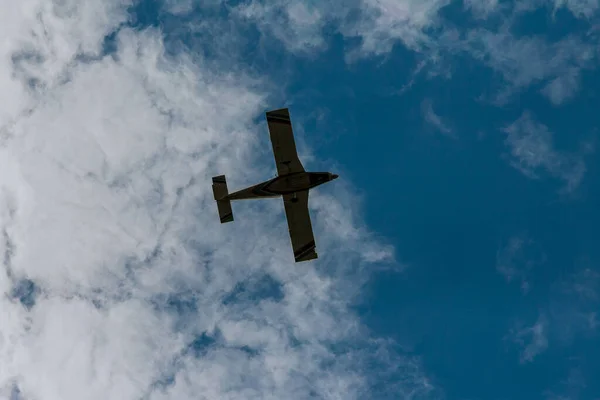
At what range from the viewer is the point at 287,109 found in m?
64.6

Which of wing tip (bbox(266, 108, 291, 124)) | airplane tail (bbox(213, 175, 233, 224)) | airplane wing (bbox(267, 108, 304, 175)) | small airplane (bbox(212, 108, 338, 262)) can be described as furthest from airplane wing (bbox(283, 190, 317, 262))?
wing tip (bbox(266, 108, 291, 124))

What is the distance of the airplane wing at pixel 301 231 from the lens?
222 ft

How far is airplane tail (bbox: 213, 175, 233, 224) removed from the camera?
68625 mm

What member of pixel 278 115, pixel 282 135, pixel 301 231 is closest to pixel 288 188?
pixel 301 231

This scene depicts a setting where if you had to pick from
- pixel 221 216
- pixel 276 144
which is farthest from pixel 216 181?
pixel 276 144

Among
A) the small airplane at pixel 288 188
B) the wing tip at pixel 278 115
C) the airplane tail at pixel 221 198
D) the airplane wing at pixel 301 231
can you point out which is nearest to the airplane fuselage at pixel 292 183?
the small airplane at pixel 288 188

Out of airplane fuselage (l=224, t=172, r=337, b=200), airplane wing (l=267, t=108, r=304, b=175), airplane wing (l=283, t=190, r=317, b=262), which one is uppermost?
airplane wing (l=267, t=108, r=304, b=175)

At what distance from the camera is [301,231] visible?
67.9 metres

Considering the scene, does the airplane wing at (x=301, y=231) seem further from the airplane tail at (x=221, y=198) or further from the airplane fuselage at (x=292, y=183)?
the airplane tail at (x=221, y=198)

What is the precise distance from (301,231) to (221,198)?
9809mm

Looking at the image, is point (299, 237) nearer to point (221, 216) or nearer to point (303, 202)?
point (303, 202)

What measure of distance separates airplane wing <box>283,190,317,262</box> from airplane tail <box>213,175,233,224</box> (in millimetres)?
6595

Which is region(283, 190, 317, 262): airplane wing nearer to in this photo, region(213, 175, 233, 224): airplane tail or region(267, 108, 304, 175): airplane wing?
region(267, 108, 304, 175): airplane wing

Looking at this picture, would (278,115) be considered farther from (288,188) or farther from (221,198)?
(221,198)
